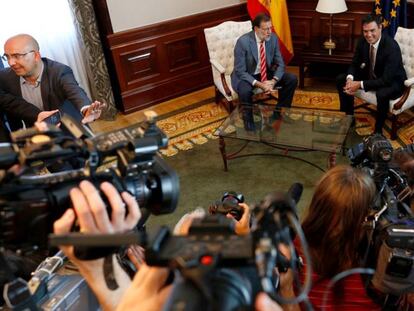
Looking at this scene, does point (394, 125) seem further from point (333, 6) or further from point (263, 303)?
point (263, 303)

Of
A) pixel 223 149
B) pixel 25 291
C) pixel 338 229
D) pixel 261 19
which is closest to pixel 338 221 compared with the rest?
pixel 338 229

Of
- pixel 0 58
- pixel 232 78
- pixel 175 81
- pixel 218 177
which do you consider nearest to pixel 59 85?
pixel 0 58

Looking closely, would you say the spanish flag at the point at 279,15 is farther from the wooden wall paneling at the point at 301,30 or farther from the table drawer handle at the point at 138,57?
the table drawer handle at the point at 138,57

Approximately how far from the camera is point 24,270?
4.33 ft

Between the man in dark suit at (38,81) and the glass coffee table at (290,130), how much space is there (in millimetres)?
1021

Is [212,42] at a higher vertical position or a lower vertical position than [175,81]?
higher

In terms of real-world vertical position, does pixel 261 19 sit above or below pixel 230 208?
above

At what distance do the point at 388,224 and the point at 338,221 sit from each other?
0.53 feet

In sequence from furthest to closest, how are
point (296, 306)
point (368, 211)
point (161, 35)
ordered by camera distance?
point (161, 35)
point (368, 211)
point (296, 306)

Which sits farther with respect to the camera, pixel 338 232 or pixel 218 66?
pixel 218 66

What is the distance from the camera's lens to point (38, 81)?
2402 mm

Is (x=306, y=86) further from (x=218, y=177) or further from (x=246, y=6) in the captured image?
(x=218, y=177)

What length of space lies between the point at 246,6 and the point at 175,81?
1.12 meters

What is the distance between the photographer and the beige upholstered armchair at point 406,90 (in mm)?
3055
